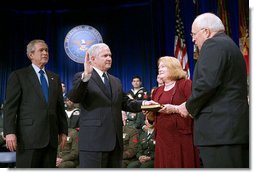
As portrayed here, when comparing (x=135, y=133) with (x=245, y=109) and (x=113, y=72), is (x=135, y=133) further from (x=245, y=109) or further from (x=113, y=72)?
(x=113, y=72)

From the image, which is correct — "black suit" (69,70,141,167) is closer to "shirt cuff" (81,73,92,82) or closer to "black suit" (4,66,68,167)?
"shirt cuff" (81,73,92,82)

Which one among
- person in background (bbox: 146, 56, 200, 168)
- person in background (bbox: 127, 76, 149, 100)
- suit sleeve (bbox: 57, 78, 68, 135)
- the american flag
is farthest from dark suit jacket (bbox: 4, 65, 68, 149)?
person in background (bbox: 127, 76, 149, 100)

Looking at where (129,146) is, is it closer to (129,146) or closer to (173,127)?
(129,146)

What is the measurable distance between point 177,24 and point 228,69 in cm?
399

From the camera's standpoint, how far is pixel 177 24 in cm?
604

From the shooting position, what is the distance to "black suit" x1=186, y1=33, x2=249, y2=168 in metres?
2.13

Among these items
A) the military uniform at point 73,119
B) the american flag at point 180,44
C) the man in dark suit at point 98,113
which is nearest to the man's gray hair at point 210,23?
the man in dark suit at point 98,113

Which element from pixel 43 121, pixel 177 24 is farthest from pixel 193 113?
pixel 177 24

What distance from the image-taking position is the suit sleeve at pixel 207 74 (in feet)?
6.98

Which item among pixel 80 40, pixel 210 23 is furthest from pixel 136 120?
pixel 80 40

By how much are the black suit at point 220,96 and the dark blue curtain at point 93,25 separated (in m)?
5.87

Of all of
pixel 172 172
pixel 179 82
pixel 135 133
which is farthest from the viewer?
pixel 135 133

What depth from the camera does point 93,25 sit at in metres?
9.24

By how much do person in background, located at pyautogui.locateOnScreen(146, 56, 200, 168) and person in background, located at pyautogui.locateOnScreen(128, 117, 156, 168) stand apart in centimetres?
145
